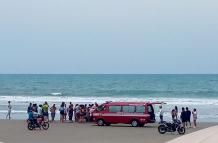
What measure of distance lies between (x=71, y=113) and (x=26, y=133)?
892cm

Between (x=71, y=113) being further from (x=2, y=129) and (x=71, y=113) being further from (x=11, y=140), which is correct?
(x=11, y=140)

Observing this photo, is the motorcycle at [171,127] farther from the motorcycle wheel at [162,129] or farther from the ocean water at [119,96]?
the ocean water at [119,96]

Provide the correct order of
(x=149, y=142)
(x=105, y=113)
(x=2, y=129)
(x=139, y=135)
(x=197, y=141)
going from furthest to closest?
(x=105, y=113), (x=2, y=129), (x=139, y=135), (x=149, y=142), (x=197, y=141)

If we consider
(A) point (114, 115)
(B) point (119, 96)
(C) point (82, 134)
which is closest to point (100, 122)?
(A) point (114, 115)

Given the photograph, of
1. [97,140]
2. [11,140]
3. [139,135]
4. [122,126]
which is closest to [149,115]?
[122,126]

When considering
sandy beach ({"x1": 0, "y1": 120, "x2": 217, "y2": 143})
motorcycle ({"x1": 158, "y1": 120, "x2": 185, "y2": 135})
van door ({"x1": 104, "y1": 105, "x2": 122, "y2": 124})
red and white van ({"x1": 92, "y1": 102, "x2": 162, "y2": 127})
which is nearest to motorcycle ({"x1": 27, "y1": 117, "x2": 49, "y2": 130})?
sandy beach ({"x1": 0, "y1": 120, "x2": 217, "y2": 143})

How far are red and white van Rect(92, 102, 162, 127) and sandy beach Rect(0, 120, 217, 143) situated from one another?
1.88 ft

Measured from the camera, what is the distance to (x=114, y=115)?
38344 millimetres

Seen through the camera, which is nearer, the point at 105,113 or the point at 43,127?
the point at 43,127

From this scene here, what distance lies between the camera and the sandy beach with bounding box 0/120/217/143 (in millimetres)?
29891

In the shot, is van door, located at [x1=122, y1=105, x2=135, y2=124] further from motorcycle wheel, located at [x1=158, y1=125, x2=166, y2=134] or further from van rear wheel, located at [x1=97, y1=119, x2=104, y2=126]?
motorcycle wheel, located at [x1=158, y1=125, x2=166, y2=134]

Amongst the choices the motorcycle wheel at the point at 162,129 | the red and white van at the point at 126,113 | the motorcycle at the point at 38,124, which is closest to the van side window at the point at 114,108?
the red and white van at the point at 126,113

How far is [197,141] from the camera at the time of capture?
19812 millimetres

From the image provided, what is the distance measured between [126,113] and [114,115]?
892 mm
